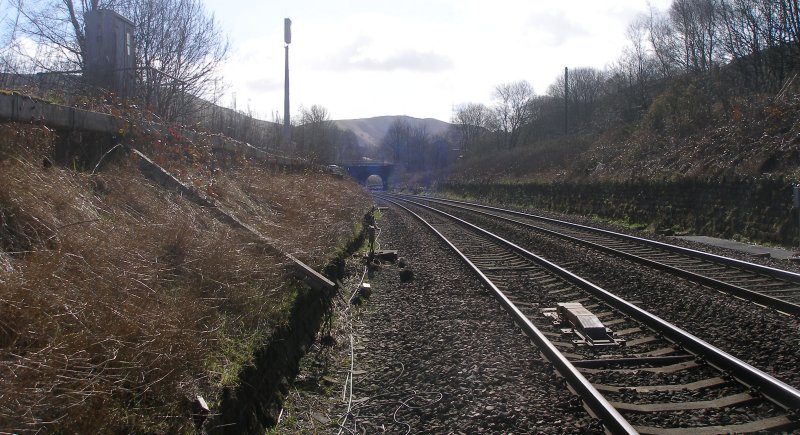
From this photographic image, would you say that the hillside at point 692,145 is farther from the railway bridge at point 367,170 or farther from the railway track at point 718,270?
the railway bridge at point 367,170

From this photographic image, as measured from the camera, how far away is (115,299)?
4273mm

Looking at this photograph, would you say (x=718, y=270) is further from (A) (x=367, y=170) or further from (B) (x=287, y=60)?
(A) (x=367, y=170)

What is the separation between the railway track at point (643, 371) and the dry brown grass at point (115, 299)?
9.56 feet

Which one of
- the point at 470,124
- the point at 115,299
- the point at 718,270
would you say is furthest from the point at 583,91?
the point at 115,299

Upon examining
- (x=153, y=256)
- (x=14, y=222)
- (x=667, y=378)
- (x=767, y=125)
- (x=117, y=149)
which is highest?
(x=767, y=125)

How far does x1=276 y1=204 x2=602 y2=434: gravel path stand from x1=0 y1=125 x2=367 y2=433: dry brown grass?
85 cm

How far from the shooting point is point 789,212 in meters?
15.8

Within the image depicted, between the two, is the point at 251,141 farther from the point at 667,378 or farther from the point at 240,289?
the point at 667,378

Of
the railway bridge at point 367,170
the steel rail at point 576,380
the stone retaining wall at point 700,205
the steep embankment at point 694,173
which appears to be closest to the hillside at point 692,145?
the steep embankment at point 694,173

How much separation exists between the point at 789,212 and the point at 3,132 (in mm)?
16970

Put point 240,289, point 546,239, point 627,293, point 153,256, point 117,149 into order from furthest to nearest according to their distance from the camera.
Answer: point 546,239, point 627,293, point 117,149, point 240,289, point 153,256

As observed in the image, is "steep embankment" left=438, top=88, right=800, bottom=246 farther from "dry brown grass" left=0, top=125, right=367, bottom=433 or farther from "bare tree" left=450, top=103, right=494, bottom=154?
"bare tree" left=450, top=103, right=494, bottom=154

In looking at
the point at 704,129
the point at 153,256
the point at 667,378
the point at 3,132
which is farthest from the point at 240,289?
the point at 704,129

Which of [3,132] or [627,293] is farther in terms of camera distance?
[627,293]
